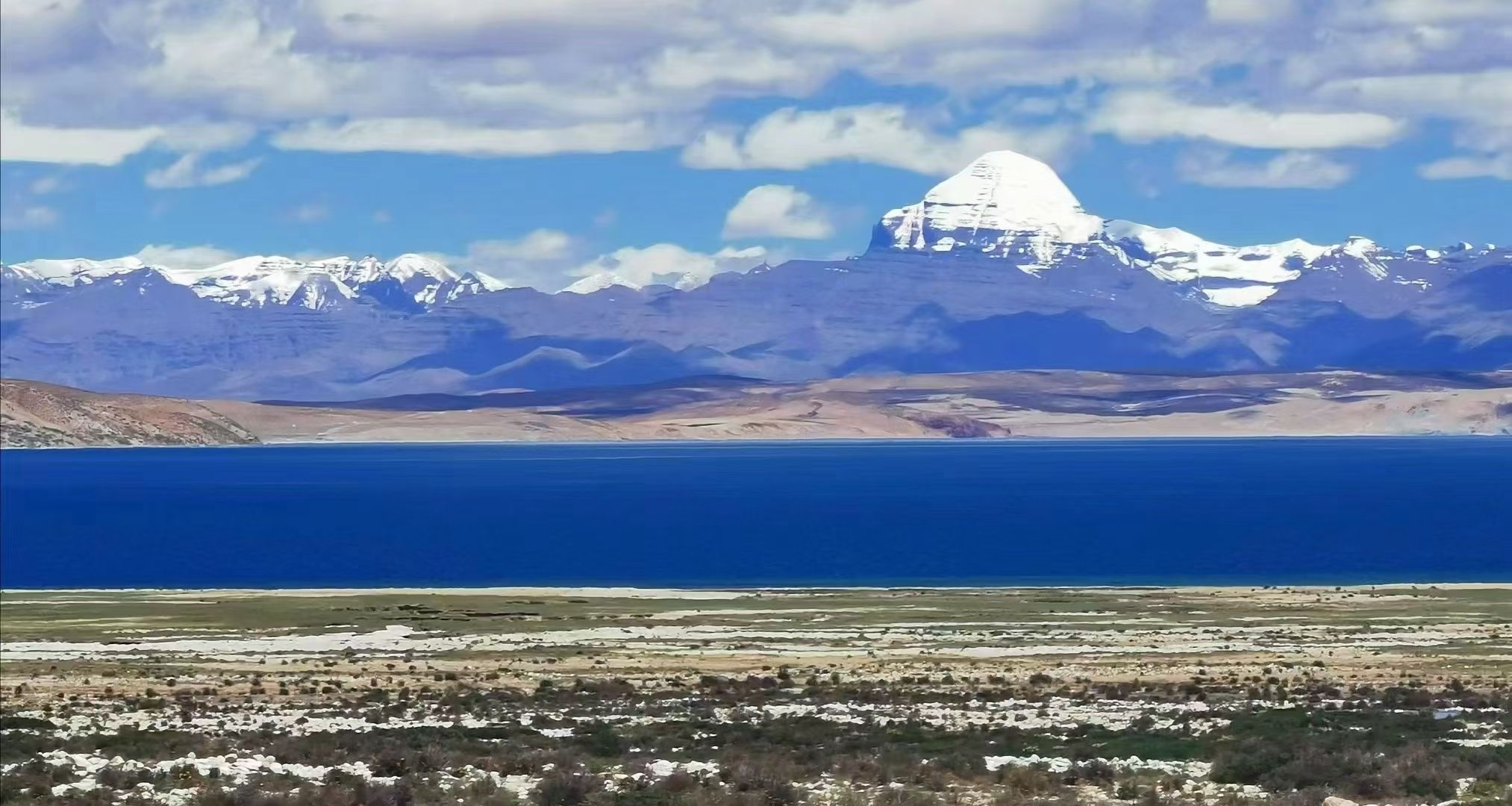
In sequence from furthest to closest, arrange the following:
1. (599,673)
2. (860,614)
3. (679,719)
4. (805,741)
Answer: (860,614) < (599,673) < (679,719) < (805,741)

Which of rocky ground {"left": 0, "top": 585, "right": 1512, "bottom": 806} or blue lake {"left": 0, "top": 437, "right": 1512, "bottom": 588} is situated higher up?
blue lake {"left": 0, "top": 437, "right": 1512, "bottom": 588}

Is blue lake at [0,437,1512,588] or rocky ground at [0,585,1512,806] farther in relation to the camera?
blue lake at [0,437,1512,588]

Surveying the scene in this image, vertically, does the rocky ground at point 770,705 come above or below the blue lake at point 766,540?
below

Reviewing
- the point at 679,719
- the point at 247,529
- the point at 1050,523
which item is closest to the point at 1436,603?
the point at 679,719

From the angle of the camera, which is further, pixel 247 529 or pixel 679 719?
pixel 247 529

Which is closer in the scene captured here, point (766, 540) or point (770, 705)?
point (770, 705)

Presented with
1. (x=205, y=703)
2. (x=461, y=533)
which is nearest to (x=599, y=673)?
(x=205, y=703)

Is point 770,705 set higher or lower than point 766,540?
lower

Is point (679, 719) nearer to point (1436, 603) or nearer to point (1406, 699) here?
point (1406, 699)

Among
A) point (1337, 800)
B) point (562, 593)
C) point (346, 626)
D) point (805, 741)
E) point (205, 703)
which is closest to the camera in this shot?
point (1337, 800)

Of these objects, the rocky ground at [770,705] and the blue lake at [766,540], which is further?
the blue lake at [766,540]
